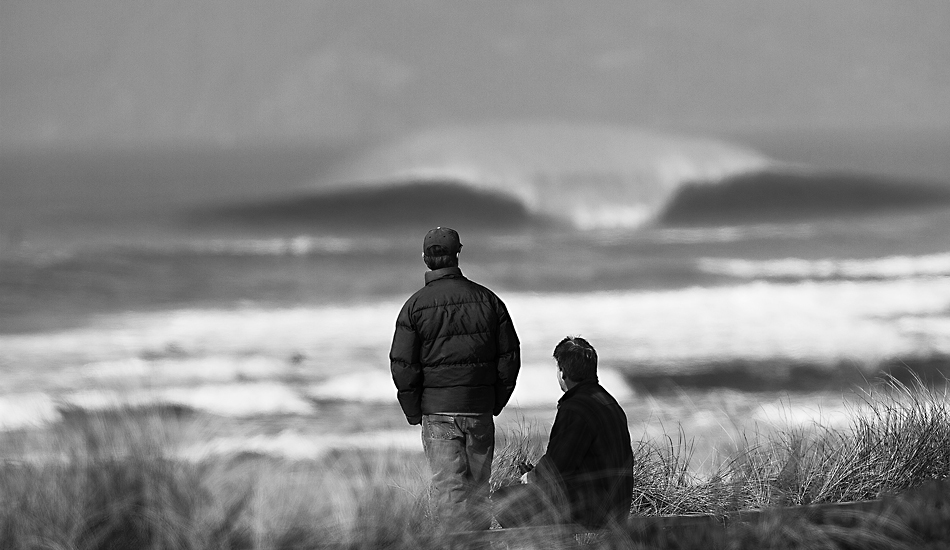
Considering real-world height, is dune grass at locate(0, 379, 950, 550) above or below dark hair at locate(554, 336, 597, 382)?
below

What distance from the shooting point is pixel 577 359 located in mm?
4453

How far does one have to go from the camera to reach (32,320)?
22125mm

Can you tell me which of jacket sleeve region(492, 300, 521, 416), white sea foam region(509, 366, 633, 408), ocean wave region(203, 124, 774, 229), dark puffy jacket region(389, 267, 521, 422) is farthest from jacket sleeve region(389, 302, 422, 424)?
ocean wave region(203, 124, 774, 229)

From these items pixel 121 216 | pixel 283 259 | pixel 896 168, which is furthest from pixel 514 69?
pixel 283 259

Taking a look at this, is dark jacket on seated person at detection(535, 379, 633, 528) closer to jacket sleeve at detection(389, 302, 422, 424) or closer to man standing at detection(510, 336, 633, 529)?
man standing at detection(510, 336, 633, 529)

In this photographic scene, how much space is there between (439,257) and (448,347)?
414 millimetres

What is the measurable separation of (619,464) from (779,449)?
193 cm

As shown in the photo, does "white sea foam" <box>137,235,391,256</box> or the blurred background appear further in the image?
"white sea foam" <box>137,235,391,256</box>

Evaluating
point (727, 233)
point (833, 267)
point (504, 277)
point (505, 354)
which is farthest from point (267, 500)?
point (727, 233)

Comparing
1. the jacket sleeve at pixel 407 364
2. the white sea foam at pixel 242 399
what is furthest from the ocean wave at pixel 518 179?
the jacket sleeve at pixel 407 364

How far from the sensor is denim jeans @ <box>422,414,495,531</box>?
4.76m

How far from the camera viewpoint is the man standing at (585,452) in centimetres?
444

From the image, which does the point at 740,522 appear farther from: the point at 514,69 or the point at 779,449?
the point at 514,69

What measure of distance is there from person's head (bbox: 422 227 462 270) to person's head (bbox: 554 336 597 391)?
2.17 ft
